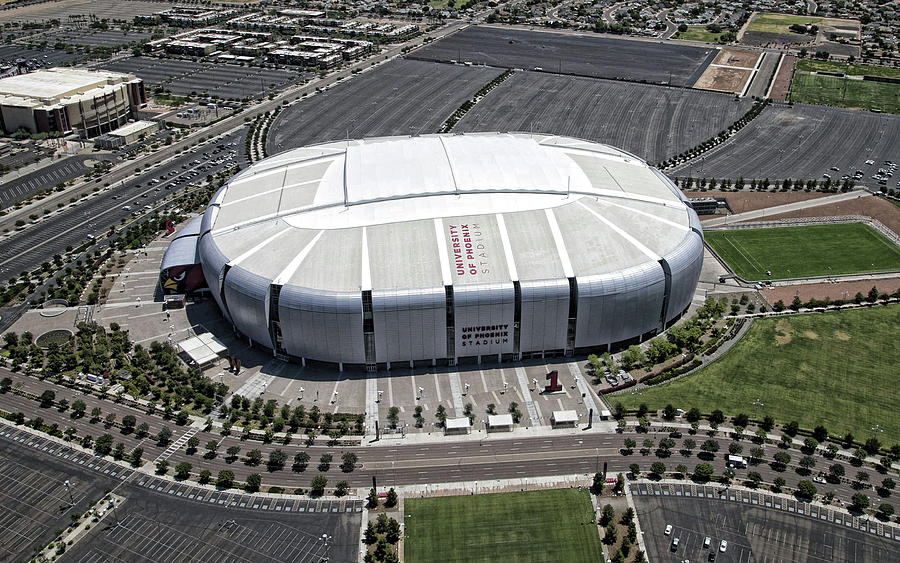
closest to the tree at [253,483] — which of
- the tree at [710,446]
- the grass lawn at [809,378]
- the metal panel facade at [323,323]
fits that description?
the metal panel facade at [323,323]

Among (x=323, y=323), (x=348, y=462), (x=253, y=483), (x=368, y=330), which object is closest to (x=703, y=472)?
(x=348, y=462)

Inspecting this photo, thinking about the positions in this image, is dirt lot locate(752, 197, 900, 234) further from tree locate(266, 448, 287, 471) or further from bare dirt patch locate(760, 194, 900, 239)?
tree locate(266, 448, 287, 471)

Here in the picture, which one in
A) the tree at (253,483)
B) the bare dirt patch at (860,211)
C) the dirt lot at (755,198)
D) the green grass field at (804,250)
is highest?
the dirt lot at (755,198)

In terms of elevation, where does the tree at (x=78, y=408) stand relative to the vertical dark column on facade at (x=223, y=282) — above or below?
below

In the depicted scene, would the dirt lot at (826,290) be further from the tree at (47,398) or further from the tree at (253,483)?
the tree at (47,398)

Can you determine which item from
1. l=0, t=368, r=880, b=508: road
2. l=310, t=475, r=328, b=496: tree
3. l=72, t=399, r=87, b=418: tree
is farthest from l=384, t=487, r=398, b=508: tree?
l=72, t=399, r=87, b=418: tree

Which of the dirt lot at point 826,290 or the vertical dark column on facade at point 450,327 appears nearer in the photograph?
the vertical dark column on facade at point 450,327

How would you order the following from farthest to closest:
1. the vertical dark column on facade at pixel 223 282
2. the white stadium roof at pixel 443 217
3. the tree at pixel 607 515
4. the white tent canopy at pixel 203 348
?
the vertical dark column on facade at pixel 223 282, the white tent canopy at pixel 203 348, the white stadium roof at pixel 443 217, the tree at pixel 607 515
